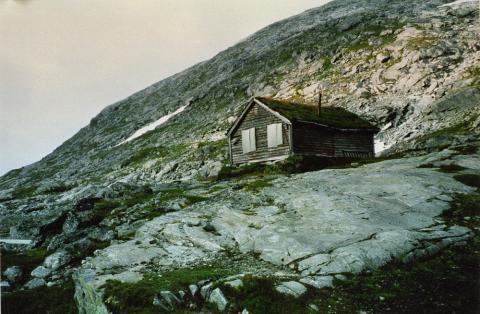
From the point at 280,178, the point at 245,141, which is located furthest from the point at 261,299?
the point at 245,141

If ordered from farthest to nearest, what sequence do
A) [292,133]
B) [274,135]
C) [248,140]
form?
[248,140] → [274,135] → [292,133]

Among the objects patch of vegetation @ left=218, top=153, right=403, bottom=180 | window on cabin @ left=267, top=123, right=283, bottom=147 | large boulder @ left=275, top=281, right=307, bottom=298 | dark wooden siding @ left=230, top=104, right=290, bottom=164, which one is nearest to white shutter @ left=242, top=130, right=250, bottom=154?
dark wooden siding @ left=230, top=104, right=290, bottom=164

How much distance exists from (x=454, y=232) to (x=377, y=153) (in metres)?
36.0

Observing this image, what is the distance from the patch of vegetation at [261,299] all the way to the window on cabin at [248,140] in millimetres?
31704

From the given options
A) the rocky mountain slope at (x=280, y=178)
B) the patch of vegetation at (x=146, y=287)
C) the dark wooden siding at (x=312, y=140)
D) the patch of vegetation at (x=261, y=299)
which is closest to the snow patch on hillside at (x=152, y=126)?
the rocky mountain slope at (x=280, y=178)

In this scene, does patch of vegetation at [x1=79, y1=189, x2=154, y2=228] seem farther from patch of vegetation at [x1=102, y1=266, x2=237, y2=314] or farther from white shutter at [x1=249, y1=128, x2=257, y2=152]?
white shutter at [x1=249, y1=128, x2=257, y2=152]

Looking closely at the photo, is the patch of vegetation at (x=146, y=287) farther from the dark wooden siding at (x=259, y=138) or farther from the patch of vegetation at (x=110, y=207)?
the dark wooden siding at (x=259, y=138)

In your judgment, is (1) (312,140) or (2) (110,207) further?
(1) (312,140)

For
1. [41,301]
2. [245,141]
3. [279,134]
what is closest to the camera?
[41,301]

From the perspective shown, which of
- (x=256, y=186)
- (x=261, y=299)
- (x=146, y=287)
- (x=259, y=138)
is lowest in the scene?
(x=261, y=299)

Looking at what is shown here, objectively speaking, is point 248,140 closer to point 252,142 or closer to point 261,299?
point 252,142

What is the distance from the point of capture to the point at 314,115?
143ft

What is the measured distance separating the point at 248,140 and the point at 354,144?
11060 mm

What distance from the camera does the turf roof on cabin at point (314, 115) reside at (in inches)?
1613
